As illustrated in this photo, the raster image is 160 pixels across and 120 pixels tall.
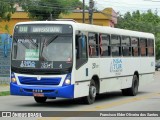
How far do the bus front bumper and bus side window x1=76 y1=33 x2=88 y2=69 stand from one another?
3.20 feet

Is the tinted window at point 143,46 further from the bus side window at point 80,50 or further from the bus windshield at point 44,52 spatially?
the bus windshield at point 44,52

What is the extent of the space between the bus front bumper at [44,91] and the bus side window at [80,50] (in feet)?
3.20

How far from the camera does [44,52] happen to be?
17219mm

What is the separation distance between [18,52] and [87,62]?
2.43 meters

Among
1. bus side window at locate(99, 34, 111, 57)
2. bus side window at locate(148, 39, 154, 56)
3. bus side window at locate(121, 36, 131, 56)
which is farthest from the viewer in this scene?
bus side window at locate(148, 39, 154, 56)

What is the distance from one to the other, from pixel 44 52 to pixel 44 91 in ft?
4.30

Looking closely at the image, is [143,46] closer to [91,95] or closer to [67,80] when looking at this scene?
[91,95]

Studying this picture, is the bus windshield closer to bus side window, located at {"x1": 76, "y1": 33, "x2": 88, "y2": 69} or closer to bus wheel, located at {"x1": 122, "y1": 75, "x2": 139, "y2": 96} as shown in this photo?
bus side window, located at {"x1": 76, "y1": 33, "x2": 88, "y2": 69}

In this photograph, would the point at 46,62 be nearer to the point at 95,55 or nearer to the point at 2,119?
the point at 95,55

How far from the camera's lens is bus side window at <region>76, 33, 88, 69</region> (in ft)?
56.9

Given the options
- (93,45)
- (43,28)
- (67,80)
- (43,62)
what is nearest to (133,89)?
(93,45)

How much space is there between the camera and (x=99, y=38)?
1955cm

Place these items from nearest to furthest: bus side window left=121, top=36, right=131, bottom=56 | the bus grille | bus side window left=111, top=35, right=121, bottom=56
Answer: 1. the bus grille
2. bus side window left=111, top=35, right=121, bottom=56
3. bus side window left=121, top=36, right=131, bottom=56

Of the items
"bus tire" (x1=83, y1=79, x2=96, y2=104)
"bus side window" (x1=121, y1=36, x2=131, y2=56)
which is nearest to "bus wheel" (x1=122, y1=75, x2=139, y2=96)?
"bus side window" (x1=121, y1=36, x2=131, y2=56)
